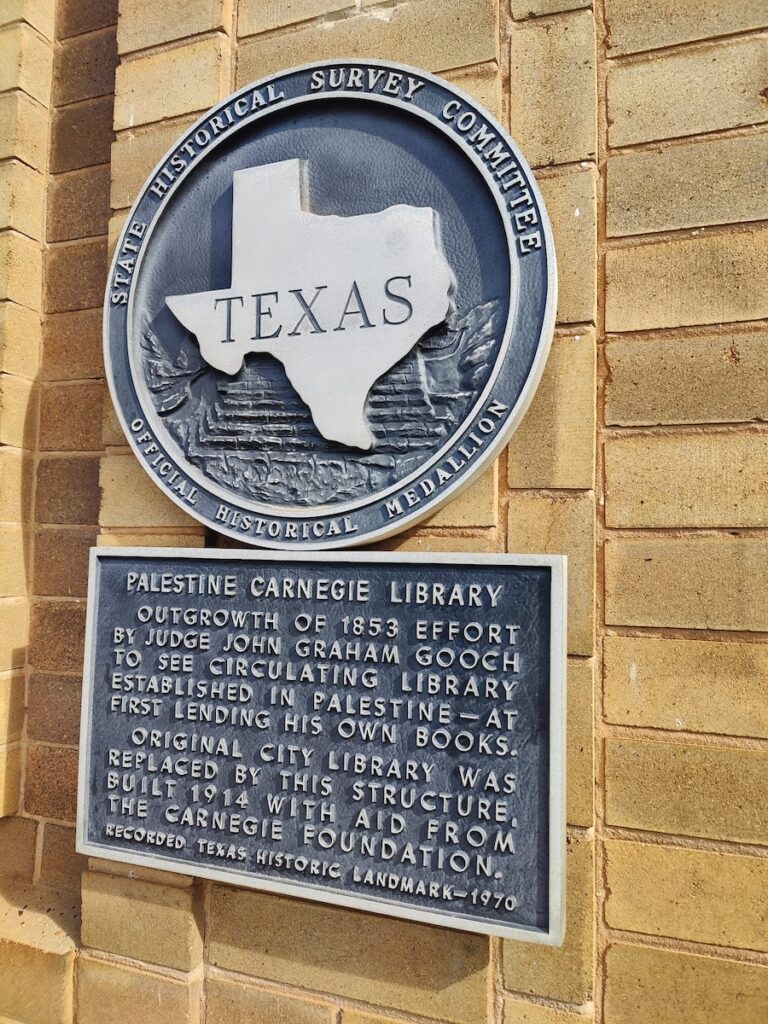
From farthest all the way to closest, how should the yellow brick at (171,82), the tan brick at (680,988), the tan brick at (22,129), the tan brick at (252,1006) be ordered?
the tan brick at (22,129) → the yellow brick at (171,82) → the tan brick at (252,1006) → the tan brick at (680,988)

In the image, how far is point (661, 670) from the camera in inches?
94.5

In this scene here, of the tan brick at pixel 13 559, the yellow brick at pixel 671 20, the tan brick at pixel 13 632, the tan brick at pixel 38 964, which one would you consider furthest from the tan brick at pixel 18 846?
the yellow brick at pixel 671 20

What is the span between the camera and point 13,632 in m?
3.31

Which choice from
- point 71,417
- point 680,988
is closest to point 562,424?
point 680,988

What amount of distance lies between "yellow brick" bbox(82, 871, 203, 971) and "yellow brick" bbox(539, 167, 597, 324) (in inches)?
96.5

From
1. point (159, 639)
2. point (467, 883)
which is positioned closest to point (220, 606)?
point (159, 639)

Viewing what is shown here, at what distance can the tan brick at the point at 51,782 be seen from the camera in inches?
127

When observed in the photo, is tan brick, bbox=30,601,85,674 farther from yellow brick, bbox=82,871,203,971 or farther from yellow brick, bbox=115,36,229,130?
yellow brick, bbox=115,36,229,130

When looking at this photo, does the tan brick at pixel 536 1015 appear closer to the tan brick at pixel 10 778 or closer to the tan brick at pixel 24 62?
the tan brick at pixel 10 778

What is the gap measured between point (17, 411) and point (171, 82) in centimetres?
152

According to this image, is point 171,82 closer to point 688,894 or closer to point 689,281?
point 689,281

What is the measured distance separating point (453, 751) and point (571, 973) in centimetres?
79

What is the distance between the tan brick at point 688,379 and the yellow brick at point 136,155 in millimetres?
1926

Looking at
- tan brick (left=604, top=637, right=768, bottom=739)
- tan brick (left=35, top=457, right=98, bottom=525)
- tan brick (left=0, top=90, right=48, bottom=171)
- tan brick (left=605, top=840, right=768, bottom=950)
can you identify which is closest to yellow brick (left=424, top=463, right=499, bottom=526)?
tan brick (left=604, top=637, right=768, bottom=739)
